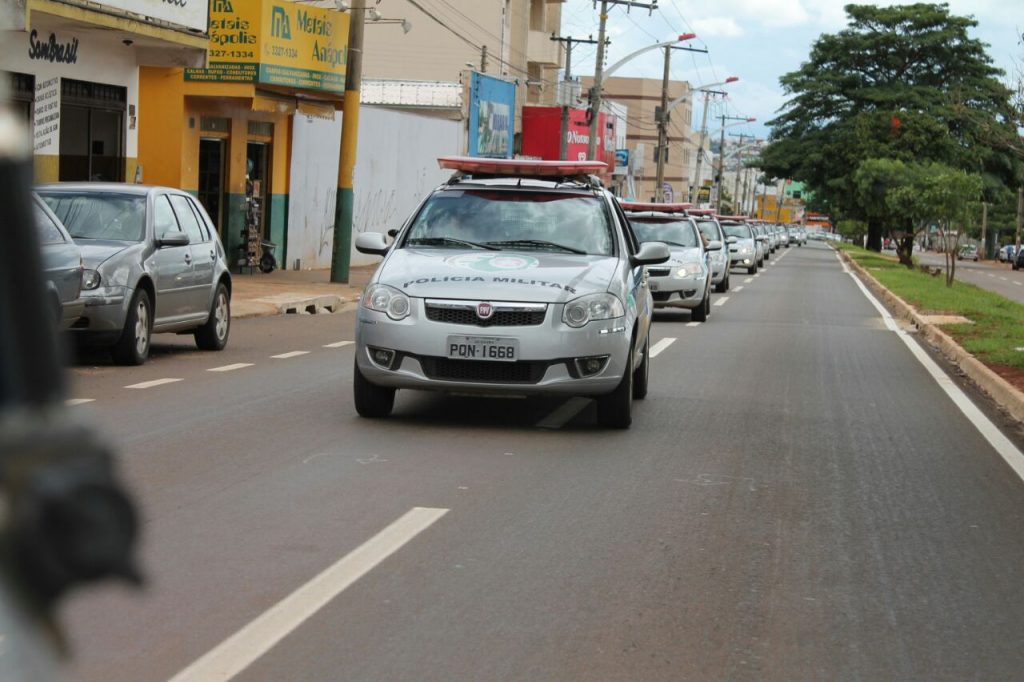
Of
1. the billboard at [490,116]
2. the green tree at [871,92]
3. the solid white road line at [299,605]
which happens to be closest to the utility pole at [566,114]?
the billboard at [490,116]

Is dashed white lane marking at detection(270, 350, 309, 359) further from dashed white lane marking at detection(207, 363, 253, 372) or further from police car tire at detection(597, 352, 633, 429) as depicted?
police car tire at detection(597, 352, 633, 429)

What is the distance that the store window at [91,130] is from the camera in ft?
70.9

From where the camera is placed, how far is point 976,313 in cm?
2486

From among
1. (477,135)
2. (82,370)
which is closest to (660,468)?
(82,370)

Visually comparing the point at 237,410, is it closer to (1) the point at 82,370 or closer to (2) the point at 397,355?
Result: (2) the point at 397,355

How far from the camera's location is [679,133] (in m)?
143

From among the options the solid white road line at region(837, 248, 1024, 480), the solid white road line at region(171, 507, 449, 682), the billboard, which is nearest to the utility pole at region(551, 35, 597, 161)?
the billboard

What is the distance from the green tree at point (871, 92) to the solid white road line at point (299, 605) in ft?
209

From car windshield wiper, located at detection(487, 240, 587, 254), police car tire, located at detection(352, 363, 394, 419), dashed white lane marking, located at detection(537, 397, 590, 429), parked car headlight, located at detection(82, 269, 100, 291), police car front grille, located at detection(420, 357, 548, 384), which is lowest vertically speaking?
dashed white lane marking, located at detection(537, 397, 590, 429)

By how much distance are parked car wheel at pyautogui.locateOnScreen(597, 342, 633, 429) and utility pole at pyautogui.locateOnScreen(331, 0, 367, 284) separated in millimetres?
16020

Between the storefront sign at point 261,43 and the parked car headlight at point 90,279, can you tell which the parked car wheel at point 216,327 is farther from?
the storefront sign at point 261,43

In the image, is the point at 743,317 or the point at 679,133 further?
the point at 679,133

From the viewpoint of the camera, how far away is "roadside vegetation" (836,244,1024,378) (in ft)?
53.6

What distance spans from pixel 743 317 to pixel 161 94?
1092 cm
